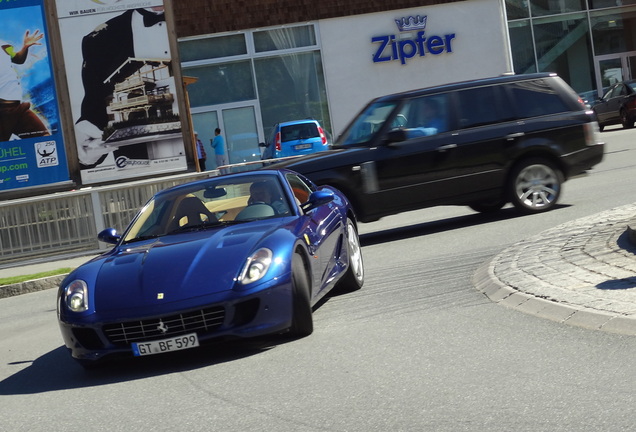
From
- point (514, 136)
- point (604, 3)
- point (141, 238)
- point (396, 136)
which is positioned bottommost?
point (141, 238)

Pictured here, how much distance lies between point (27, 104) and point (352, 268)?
47.2 ft

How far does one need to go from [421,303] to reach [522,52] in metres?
32.3

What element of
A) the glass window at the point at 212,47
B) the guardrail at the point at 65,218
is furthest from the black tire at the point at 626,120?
the guardrail at the point at 65,218

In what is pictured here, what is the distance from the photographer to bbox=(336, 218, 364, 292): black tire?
1002 centimetres

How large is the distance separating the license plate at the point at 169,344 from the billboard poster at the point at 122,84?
15669 mm

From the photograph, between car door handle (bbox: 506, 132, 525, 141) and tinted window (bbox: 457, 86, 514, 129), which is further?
tinted window (bbox: 457, 86, 514, 129)

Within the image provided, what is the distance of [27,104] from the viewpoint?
2259 centimetres

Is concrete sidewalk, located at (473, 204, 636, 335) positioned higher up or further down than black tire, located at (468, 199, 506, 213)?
further down

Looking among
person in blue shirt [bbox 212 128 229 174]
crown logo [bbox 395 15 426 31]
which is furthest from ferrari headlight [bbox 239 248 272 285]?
crown logo [bbox 395 15 426 31]

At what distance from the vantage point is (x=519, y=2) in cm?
3972

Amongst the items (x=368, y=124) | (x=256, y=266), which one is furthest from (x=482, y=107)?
(x=256, y=266)

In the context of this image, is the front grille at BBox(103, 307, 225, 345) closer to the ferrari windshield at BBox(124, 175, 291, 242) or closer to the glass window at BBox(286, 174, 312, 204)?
the ferrari windshield at BBox(124, 175, 291, 242)

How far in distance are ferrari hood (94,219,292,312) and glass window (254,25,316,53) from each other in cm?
2837

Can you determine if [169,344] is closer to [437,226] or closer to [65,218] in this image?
[437,226]
